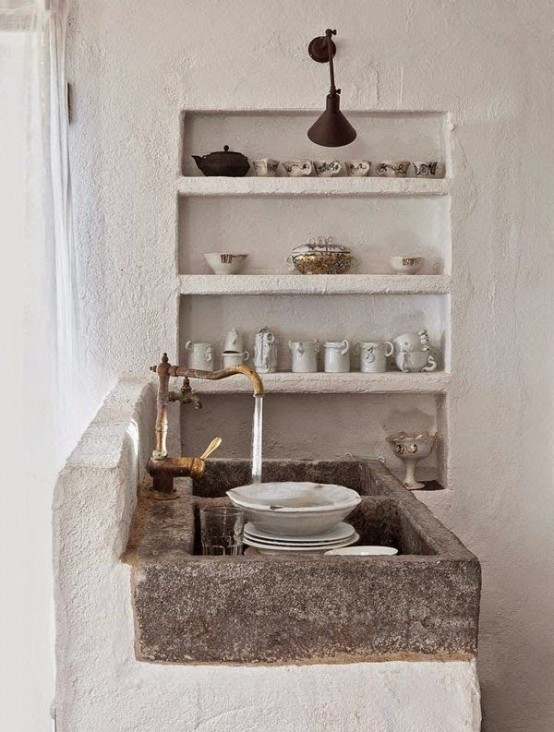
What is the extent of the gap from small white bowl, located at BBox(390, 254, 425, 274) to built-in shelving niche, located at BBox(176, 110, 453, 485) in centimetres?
8

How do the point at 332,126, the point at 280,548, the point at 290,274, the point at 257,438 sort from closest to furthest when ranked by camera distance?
the point at 280,548
the point at 257,438
the point at 332,126
the point at 290,274

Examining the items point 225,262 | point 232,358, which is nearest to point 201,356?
point 232,358

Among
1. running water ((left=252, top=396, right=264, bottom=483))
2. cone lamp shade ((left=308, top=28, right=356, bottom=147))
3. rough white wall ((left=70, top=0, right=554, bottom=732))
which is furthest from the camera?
rough white wall ((left=70, top=0, right=554, bottom=732))

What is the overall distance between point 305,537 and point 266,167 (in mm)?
1455

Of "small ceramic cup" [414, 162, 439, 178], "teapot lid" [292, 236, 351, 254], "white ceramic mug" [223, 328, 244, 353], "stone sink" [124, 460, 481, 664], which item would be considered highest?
"small ceramic cup" [414, 162, 439, 178]

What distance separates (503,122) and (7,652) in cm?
219

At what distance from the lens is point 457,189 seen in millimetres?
2898

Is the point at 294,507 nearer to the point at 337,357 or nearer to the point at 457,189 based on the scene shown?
the point at 337,357

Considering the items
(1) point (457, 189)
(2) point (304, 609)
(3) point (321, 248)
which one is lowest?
(2) point (304, 609)

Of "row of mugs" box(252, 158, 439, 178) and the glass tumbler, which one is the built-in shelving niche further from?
the glass tumbler

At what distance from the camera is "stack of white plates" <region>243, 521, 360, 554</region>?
1804 millimetres

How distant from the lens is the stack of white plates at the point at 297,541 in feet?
5.92

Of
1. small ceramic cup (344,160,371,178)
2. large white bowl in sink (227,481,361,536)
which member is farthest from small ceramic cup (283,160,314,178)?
large white bowl in sink (227,481,361,536)

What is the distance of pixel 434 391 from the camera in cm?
293
